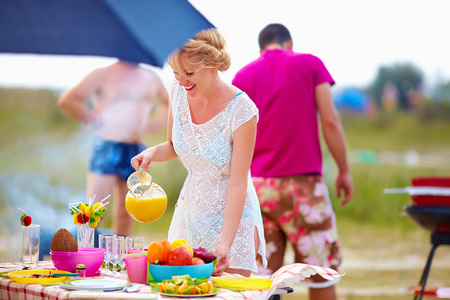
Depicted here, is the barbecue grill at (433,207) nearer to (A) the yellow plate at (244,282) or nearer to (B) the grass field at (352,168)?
(A) the yellow plate at (244,282)

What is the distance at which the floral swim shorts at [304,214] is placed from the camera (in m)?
3.33

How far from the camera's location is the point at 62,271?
2023 millimetres

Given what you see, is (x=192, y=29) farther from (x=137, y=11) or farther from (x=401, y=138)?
(x=401, y=138)

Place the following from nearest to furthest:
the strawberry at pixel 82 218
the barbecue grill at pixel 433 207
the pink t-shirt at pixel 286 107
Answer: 1. the strawberry at pixel 82 218
2. the pink t-shirt at pixel 286 107
3. the barbecue grill at pixel 433 207

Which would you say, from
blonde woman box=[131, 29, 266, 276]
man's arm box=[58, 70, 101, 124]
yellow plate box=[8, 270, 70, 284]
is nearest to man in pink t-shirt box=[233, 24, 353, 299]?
man's arm box=[58, 70, 101, 124]

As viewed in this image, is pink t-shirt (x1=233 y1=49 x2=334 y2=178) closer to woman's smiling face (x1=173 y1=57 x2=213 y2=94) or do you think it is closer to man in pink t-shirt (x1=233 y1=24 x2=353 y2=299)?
man in pink t-shirt (x1=233 y1=24 x2=353 y2=299)

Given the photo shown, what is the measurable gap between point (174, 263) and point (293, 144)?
1.59m

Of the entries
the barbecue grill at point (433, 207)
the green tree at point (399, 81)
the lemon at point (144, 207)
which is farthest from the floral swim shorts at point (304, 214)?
the green tree at point (399, 81)

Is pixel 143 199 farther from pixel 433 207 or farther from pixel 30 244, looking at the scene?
pixel 433 207

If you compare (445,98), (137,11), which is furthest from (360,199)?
(137,11)

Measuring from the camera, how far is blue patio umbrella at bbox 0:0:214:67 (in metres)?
2.72

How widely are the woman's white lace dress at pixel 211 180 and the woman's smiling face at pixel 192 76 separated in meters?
0.13

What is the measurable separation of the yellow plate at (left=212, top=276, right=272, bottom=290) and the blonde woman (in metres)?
0.27

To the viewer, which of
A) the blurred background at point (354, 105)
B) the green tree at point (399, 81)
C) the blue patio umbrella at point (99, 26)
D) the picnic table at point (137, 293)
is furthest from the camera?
the green tree at point (399, 81)
